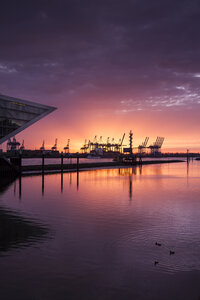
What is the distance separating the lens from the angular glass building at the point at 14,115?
50.9 metres

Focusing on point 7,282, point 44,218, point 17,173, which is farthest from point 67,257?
point 17,173

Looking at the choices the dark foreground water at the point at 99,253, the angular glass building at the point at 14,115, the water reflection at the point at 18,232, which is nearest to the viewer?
the dark foreground water at the point at 99,253

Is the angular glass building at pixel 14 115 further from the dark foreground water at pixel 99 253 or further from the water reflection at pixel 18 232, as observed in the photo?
the water reflection at pixel 18 232

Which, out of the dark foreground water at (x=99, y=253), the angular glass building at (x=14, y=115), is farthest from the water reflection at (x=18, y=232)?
the angular glass building at (x=14, y=115)

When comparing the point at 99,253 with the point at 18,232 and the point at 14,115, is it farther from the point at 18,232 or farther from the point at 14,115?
the point at 14,115

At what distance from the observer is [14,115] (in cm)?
5281

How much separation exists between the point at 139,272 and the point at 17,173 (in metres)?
46.6

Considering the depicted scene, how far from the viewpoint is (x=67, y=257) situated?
44.0 ft

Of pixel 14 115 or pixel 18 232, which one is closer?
pixel 18 232

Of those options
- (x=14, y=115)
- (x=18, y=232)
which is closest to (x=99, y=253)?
(x=18, y=232)

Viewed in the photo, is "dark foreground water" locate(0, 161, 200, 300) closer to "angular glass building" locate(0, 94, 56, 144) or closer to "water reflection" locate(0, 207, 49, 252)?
"water reflection" locate(0, 207, 49, 252)

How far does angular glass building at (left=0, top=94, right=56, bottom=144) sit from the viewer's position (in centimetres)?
5094

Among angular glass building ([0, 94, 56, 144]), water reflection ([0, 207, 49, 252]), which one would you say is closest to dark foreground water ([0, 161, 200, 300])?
water reflection ([0, 207, 49, 252])

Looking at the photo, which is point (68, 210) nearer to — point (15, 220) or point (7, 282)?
point (15, 220)
